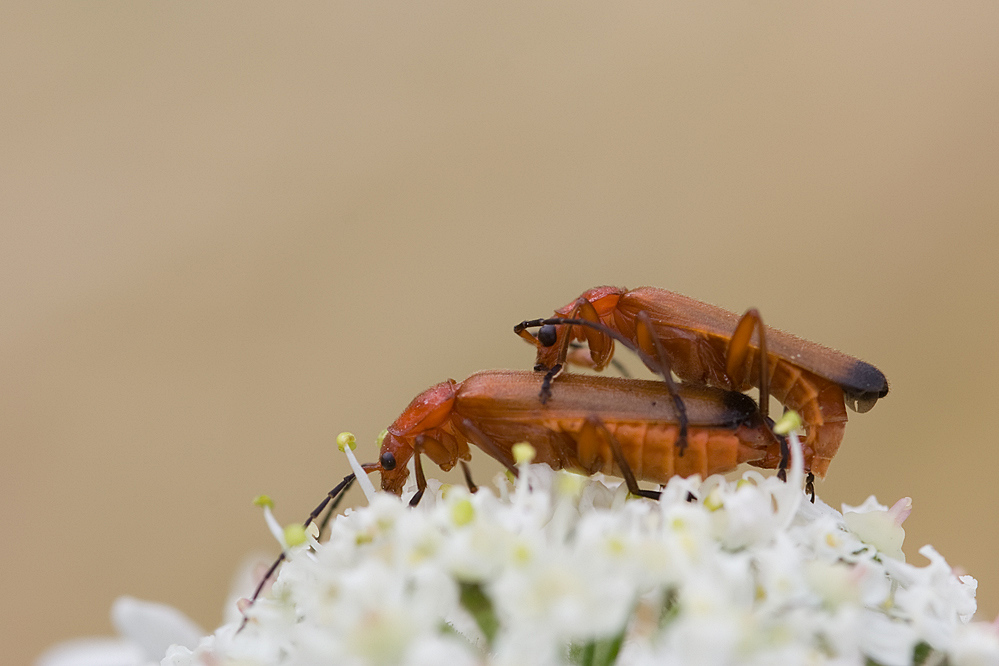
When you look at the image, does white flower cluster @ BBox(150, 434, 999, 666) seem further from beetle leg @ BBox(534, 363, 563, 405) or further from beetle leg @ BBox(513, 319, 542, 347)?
beetle leg @ BBox(513, 319, 542, 347)

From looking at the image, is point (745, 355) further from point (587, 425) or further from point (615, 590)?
point (615, 590)

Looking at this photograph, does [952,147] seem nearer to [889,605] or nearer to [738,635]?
[889,605]

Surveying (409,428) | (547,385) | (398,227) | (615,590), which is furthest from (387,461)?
(398,227)

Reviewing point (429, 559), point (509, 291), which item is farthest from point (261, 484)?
point (429, 559)

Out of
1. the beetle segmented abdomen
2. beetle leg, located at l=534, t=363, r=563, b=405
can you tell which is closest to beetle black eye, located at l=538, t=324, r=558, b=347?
beetle leg, located at l=534, t=363, r=563, b=405

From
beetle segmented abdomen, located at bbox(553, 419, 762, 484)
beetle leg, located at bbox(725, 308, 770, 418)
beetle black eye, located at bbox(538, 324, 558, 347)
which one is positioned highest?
beetle black eye, located at bbox(538, 324, 558, 347)

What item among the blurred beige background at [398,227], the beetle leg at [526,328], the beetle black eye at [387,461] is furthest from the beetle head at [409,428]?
the blurred beige background at [398,227]
